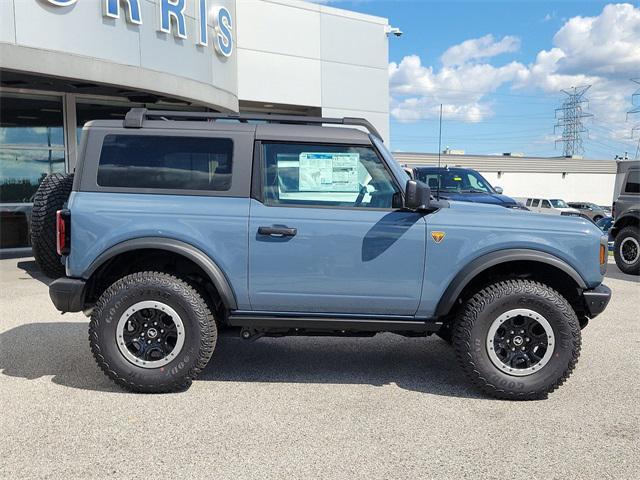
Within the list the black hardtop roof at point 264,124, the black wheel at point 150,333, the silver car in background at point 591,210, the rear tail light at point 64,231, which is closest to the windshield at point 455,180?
the black hardtop roof at point 264,124

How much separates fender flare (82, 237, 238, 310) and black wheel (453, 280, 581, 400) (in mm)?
1789

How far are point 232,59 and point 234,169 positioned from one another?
11098mm

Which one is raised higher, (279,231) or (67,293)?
(279,231)

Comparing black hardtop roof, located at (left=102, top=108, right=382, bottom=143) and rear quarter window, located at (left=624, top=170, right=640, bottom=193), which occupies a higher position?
black hardtop roof, located at (left=102, top=108, right=382, bottom=143)

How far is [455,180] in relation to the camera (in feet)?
34.8

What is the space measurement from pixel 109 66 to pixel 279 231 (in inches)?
296

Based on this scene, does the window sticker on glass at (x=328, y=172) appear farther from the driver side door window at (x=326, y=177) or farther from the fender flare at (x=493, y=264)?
the fender flare at (x=493, y=264)

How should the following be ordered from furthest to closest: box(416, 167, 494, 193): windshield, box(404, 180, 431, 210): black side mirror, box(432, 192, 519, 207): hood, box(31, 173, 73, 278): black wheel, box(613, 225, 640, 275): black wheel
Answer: box(416, 167, 494, 193): windshield → box(613, 225, 640, 275): black wheel → box(432, 192, 519, 207): hood → box(31, 173, 73, 278): black wheel → box(404, 180, 431, 210): black side mirror

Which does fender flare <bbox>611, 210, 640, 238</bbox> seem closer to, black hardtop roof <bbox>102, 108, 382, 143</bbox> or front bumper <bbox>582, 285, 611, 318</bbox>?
front bumper <bbox>582, 285, 611, 318</bbox>

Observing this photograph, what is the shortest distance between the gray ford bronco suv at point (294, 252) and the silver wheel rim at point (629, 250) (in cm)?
711

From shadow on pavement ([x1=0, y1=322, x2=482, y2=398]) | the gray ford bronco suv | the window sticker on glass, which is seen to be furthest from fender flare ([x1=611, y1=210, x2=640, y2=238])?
the window sticker on glass

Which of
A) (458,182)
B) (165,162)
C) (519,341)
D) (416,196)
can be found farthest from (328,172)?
(458,182)

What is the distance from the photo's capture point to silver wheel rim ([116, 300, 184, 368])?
4.04 metres

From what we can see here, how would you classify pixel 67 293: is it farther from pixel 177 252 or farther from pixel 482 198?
pixel 482 198
